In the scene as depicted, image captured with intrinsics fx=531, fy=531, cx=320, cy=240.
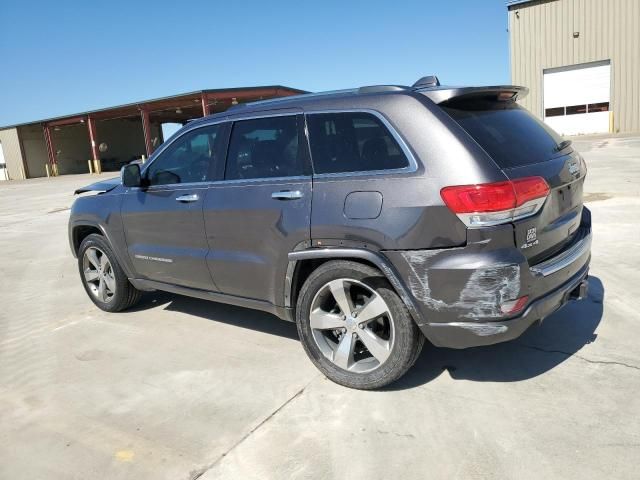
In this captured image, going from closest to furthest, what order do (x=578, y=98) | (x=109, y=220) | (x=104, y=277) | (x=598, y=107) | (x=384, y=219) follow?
1. (x=384, y=219)
2. (x=109, y=220)
3. (x=104, y=277)
4. (x=598, y=107)
5. (x=578, y=98)

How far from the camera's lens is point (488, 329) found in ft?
9.36

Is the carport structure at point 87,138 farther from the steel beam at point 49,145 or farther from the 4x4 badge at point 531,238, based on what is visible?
the 4x4 badge at point 531,238

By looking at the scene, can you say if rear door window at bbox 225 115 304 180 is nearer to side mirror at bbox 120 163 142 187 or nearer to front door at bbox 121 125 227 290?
front door at bbox 121 125 227 290

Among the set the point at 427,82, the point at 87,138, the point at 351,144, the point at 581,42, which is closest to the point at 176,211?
the point at 351,144

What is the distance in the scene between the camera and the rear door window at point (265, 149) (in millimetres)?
3553

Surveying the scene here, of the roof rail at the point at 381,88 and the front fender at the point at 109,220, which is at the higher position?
the roof rail at the point at 381,88

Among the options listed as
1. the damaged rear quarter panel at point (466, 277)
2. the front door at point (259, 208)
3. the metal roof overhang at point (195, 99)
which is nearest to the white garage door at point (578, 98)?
the metal roof overhang at point (195, 99)

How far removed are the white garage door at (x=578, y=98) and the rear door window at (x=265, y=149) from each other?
30472 millimetres

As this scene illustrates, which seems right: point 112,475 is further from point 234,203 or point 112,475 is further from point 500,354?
point 500,354

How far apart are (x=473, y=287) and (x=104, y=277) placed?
378 centimetres

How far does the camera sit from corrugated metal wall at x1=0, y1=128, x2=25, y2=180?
44.7 m

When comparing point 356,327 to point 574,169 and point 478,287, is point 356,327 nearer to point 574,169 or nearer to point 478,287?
point 478,287

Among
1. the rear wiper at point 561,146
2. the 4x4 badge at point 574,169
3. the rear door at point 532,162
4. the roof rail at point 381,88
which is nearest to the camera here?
the rear door at point 532,162

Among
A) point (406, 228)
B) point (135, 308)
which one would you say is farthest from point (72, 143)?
point (406, 228)
